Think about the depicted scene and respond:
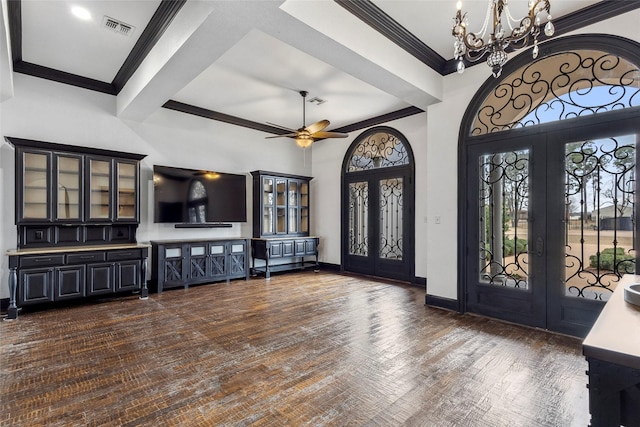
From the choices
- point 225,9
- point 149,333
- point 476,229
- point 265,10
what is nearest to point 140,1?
point 225,9

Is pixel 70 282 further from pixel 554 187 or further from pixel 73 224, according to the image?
pixel 554 187

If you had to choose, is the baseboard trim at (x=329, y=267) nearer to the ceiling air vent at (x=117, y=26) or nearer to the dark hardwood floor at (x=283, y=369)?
the dark hardwood floor at (x=283, y=369)

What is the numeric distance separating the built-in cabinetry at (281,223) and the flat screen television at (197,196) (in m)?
0.36

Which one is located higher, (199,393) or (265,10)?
(265,10)

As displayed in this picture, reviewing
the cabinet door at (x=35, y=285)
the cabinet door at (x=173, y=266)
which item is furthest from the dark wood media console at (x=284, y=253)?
the cabinet door at (x=35, y=285)

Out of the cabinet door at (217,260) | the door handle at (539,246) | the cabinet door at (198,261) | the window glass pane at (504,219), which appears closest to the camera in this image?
the door handle at (539,246)

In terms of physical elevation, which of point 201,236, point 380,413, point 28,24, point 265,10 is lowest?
point 380,413

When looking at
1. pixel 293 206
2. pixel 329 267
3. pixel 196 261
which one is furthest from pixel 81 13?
pixel 329 267

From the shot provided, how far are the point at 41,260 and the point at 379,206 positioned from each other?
17.7 ft

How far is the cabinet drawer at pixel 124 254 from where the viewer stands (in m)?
4.57

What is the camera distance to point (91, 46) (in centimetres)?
381

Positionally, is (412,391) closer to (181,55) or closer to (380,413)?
(380,413)

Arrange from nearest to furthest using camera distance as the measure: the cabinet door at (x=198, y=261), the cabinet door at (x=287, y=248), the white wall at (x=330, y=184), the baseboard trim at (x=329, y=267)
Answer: the cabinet door at (x=198, y=261) < the white wall at (x=330, y=184) < the cabinet door at (x=287, y=248) < the baseboard trim at (x=329, y=267)

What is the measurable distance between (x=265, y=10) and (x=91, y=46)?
105 inches
